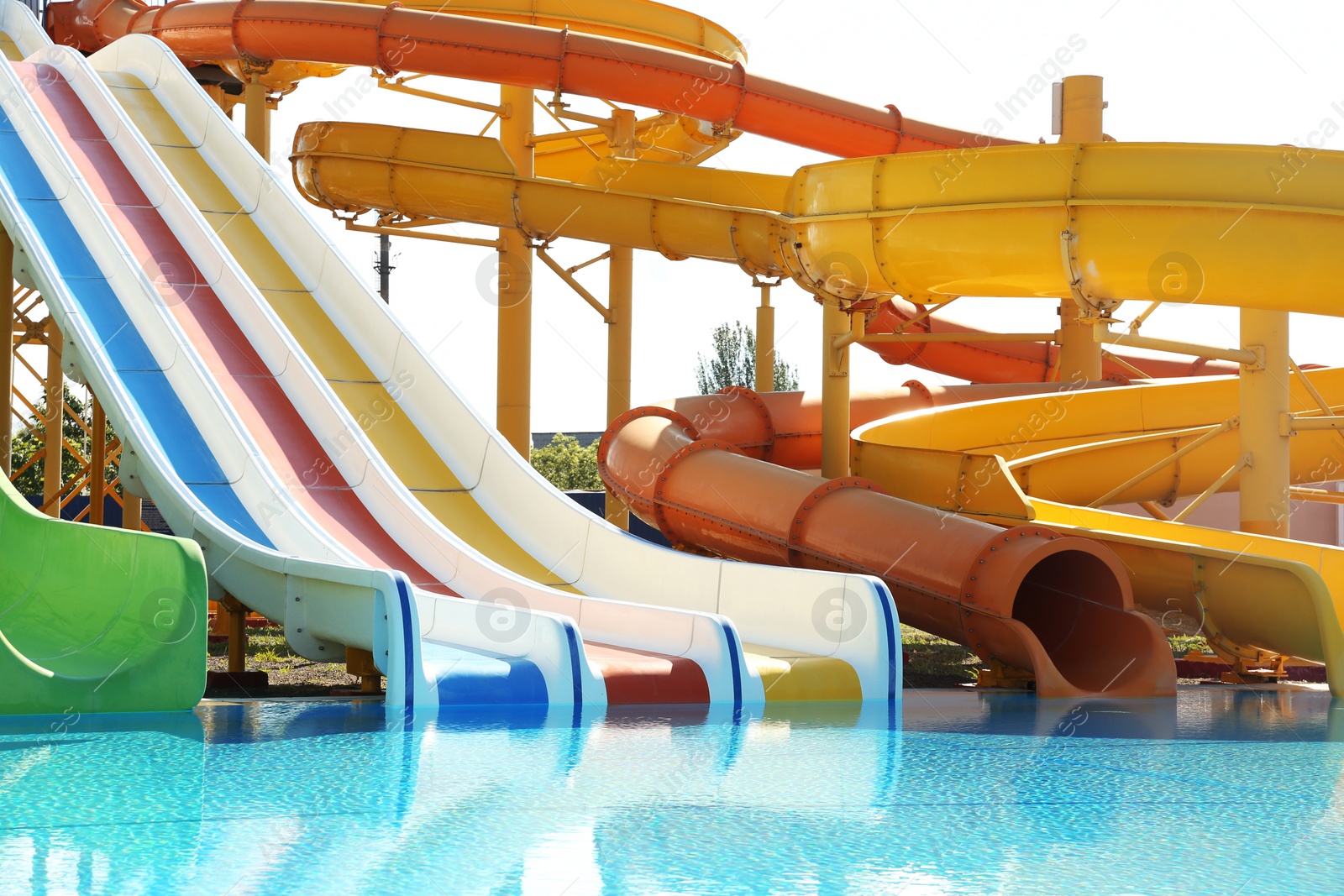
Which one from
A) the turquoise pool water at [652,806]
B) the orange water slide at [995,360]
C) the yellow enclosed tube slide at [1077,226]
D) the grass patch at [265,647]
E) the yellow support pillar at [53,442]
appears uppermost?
the orange water slide at [995,360]

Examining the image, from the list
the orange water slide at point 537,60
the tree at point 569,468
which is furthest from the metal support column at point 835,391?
the tree at point 569,468

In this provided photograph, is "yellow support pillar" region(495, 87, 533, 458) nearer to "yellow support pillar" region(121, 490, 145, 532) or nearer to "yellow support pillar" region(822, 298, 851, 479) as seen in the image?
"yellow support pillar" region(121, 490, 145, 532)

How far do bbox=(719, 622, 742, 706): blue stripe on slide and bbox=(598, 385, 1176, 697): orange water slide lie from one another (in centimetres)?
74

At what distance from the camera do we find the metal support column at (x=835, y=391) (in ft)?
30.1

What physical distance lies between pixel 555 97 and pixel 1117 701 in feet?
24.9

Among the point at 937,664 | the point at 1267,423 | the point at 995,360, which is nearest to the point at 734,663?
the point at 937,664

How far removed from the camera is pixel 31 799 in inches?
133

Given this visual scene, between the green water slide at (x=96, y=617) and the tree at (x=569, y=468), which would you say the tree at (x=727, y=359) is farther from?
the green water slide at (x=96, y=617)

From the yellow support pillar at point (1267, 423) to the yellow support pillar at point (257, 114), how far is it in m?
8.70

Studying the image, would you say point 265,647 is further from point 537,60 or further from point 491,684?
point 491,684

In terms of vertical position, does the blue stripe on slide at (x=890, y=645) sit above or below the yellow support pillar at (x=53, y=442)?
below

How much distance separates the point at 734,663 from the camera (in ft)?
19.9

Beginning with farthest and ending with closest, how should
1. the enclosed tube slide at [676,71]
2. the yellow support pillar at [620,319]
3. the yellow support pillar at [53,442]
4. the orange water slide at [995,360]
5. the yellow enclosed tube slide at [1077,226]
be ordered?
the orange water slide at [995,360] → the yellow support pillar at [620,319] → the enclosed tube slide at [676,71] → the yellow support pillar at [53,442] → the yellow enclosed tube slide at [1077,226]

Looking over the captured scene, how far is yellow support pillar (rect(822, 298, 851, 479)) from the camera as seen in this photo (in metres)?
9.18
